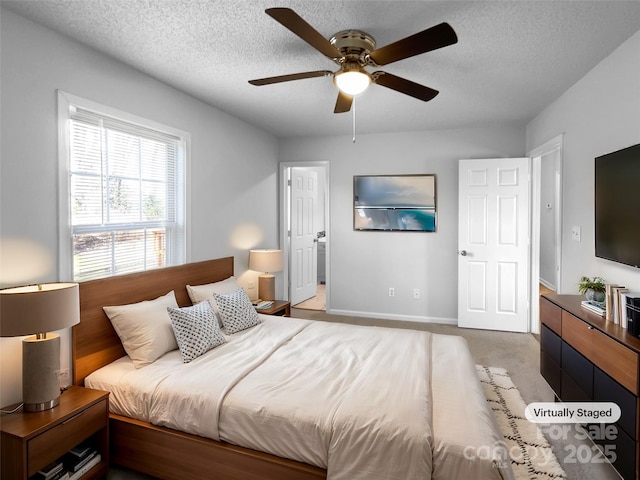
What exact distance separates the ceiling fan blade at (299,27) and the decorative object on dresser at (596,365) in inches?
82.4

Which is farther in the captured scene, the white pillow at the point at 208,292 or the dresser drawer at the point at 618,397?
the white pillow at the point at 208,292

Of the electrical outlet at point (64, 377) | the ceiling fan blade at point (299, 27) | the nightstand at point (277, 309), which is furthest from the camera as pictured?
the nightstand at point (277, 309)

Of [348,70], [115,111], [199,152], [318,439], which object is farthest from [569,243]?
[115,111]

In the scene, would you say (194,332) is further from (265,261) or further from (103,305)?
(265,261)

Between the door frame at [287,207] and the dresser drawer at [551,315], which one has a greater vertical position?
the door frame at [287,207]

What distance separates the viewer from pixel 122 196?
9.04ft

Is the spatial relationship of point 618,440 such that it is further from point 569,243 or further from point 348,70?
point 348,70

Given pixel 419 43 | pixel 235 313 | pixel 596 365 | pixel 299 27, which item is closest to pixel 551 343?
pixel 596 365

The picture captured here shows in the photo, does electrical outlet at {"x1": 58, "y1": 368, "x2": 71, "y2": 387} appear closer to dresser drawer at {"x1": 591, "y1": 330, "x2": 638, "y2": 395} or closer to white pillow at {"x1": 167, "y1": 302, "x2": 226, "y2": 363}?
white pillow at {"x1": 167, "y1": 302, "x2": 226, "y2": 363}

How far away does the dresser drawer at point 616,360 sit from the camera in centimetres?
171

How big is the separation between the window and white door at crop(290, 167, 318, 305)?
7.85 ft

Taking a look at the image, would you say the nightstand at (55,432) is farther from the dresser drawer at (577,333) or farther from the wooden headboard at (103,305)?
the dresser drawer at (577,333)

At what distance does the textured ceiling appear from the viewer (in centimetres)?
→ 199

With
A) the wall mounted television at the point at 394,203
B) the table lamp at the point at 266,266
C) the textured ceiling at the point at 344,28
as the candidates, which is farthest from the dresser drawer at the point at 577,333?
the table lamp at the point at 266,266
